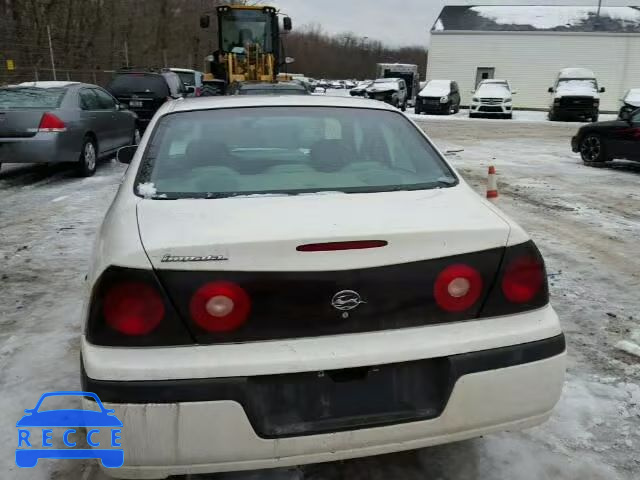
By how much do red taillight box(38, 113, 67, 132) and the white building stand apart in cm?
3320

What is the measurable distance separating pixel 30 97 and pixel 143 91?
568 cm

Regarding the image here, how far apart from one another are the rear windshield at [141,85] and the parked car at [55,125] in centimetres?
430

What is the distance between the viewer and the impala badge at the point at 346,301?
78.4 inches

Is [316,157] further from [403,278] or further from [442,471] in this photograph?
[442,471]

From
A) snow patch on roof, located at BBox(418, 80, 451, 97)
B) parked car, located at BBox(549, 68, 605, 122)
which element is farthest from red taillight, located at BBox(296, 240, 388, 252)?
snow patch on roof, located at BBox(418, 80, 451, 97)

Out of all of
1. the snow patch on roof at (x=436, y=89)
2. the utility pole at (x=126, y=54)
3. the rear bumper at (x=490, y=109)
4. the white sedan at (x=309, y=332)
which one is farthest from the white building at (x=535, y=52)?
the white sedan at (x=309, y=332)

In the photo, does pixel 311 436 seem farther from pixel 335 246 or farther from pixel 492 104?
pixel 492 104

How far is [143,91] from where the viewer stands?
14.4 m

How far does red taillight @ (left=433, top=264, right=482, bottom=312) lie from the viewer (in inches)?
82.4

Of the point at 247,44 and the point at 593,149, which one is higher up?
the point at 247,44

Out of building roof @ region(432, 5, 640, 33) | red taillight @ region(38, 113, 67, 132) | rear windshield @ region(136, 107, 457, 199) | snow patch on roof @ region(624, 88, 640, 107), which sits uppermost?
building roof @ region(432, 5, 640, 33)

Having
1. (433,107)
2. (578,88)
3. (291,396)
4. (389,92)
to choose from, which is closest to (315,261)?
(291,396)

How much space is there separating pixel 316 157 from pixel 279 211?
0.85m

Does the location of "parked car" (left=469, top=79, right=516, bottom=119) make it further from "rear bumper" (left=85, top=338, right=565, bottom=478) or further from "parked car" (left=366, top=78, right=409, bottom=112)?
"rear bumper" (left=85, top=338, right=565, bottom=478)
